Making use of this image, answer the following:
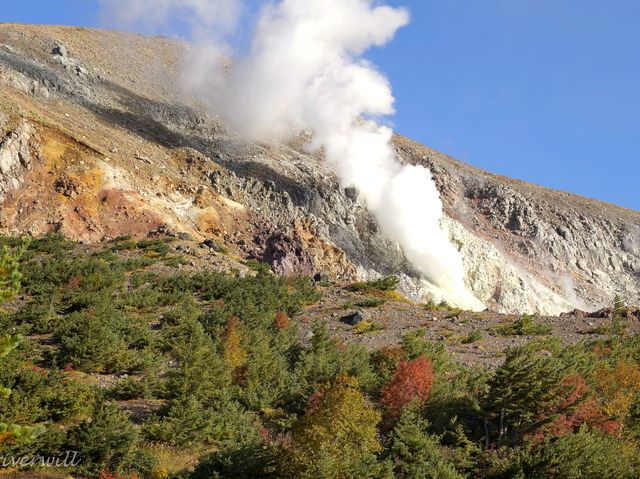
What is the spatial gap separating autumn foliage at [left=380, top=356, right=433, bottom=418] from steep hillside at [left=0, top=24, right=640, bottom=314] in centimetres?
2510

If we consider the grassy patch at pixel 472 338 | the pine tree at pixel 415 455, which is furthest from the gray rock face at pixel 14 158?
the pine tree at pixel 415 455

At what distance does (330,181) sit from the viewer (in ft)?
197

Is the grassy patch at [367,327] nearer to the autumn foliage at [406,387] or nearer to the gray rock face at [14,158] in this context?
the autumn foliage at [406,387]

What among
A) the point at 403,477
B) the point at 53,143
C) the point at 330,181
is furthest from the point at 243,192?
the point at 403,477

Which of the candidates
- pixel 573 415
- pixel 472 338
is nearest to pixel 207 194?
pixel 472 338

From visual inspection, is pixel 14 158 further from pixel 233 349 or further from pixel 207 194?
pixel 233 349

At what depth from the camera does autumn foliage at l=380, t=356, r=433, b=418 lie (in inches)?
756

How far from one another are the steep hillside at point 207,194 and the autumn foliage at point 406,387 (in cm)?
2510

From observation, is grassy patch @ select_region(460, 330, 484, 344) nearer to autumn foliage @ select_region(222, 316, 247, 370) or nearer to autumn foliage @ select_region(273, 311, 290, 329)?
autumn foliage @ select_region(273, 311, 290, 329)

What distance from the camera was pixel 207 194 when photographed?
1996 inches

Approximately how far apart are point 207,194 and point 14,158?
48.9 ft

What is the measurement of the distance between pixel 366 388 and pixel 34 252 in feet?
79.9

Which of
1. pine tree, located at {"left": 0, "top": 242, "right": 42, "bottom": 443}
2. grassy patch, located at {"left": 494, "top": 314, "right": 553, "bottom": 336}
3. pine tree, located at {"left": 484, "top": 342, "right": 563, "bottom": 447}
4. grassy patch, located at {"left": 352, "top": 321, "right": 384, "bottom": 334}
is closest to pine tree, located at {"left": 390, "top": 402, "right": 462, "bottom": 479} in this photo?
pine tree, located at {"left": 484, "top": 342, "right": 563, "bottom": 447}

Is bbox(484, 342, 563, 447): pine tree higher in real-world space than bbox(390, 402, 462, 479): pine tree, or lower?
higher
